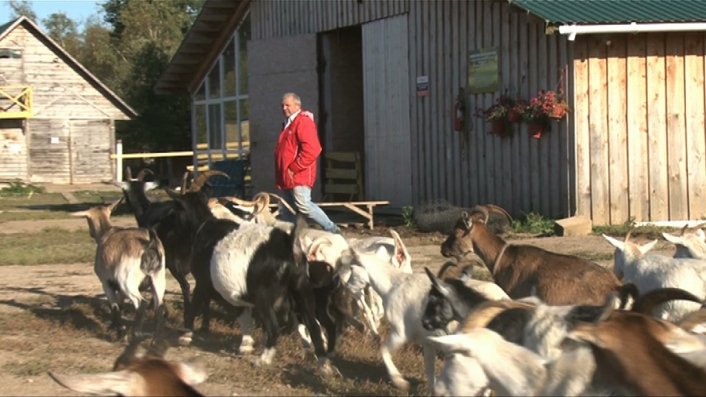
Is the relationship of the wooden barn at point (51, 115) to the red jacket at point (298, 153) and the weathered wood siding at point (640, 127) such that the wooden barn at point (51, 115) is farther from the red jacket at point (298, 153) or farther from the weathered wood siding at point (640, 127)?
the red jacket at point (298, 153)

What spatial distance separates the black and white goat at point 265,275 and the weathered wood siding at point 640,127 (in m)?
8.27

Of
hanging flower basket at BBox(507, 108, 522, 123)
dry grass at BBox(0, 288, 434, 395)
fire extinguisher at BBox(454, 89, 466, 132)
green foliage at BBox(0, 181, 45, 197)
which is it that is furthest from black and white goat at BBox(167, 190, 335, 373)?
green foliage at BBox(0, 181, 45, 197)

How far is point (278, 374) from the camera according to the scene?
8.45m

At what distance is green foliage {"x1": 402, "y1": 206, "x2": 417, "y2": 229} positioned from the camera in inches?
726

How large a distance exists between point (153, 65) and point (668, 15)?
3655 centimetres

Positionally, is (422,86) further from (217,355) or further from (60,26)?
(60,26)

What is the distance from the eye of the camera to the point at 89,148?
169 ft

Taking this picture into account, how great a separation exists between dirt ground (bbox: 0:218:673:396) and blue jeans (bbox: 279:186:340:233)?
4.57 feet

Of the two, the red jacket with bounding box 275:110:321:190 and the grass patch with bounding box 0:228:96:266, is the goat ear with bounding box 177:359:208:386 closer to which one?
the red jacket with bounding box 275:110:321:190

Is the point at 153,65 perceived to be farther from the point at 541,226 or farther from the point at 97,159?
the point at 541,226

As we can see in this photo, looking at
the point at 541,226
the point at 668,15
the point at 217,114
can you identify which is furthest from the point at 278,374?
the point at 217,114

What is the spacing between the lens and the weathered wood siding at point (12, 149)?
163ft

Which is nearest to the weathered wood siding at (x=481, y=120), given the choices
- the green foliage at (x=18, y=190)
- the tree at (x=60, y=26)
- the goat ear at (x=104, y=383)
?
the goat ear at (x=104, y=383)

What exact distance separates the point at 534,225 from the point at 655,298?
967cm
